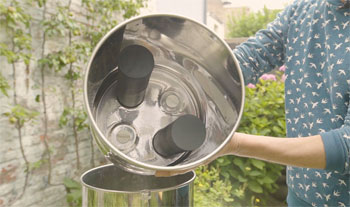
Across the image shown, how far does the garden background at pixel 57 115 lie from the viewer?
6.15 feet

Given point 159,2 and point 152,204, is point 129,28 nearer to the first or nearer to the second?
point 152,204

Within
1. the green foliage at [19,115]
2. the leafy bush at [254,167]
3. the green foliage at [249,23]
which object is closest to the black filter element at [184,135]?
the green foliage at [19,115]

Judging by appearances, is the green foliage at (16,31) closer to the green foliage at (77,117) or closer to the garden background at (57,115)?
the garden background at (57,115)

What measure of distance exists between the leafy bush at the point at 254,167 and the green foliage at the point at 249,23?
393 cm

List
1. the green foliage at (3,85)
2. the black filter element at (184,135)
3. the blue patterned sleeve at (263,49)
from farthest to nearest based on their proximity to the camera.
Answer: the green foliage at (3,85) → the blue patterned sleeve at (263,49) → the black filter element at (184,135)

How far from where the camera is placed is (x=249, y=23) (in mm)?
6949

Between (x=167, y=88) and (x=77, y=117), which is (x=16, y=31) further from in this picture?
(x=167, y=88)

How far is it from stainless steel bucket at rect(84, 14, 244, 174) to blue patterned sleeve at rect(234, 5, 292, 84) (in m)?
0.31

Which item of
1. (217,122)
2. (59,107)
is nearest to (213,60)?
(217,122)

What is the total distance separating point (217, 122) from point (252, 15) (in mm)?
6663

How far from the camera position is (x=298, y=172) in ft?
3.13

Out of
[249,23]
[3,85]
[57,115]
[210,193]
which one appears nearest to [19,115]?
[3,85]

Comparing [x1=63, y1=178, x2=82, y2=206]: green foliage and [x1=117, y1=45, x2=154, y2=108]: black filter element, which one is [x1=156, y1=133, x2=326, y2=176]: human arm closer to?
[x1=117, y1=45, x2=154, y2=108]: black filter element

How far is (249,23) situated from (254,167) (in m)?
4.74
